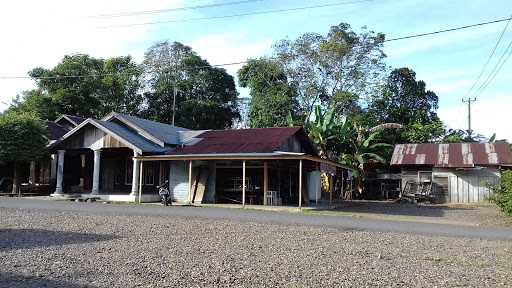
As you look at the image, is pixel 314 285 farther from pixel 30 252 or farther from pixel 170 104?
pixel 170 104

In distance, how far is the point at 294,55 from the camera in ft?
137

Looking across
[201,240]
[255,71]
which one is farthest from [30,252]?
[255,71]

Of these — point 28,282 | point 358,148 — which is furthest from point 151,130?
point 28,282

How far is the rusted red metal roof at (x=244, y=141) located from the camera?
76.8 ft

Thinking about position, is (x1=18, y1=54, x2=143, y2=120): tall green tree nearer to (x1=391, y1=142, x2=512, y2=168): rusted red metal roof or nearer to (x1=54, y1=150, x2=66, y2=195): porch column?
(x1=54, y1=150, x2=66, y2=195): porch column

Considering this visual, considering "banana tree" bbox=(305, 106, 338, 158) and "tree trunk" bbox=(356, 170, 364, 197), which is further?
"tree trunk" bbox=(356, 170, 364, 197)

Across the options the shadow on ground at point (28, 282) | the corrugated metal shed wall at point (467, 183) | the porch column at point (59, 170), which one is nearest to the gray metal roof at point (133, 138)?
the porch column at point (59, 170)

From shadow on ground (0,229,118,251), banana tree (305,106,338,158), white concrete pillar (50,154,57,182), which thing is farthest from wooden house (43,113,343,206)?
shadow on ground (0,229,118,251)

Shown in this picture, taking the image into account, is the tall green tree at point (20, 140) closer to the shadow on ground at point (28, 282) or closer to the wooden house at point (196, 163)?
the wooden house at point (196, 163)

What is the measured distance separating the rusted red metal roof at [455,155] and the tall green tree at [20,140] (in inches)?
832

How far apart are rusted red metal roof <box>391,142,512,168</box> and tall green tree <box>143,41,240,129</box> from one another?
21.2 m

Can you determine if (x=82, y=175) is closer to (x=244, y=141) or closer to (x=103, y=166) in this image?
(x=103, y=166)

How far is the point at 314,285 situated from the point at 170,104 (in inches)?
1804

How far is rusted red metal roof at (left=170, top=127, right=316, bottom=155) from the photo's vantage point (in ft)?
76.8
